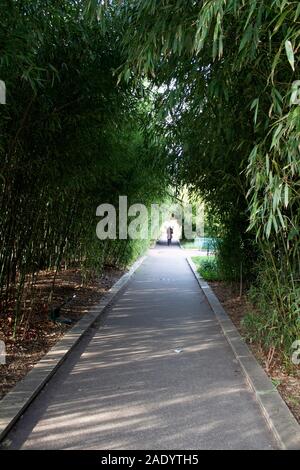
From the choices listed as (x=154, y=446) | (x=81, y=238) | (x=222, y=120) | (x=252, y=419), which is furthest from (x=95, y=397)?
(x=81, y=238)

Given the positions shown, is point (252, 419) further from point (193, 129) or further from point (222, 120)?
point (193, 129)

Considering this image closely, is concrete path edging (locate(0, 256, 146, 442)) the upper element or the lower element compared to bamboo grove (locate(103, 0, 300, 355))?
lower

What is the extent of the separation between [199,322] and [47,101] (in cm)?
354

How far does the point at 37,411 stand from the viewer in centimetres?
330

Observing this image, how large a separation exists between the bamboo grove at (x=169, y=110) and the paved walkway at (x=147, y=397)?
0.73 metres

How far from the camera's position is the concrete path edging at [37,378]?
10.1 feet

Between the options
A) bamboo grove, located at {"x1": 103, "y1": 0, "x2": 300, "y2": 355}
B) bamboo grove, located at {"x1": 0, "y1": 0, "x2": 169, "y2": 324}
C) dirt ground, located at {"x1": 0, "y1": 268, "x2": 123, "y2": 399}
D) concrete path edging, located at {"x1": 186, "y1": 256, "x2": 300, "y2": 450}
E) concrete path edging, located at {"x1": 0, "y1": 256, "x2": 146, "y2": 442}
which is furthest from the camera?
dirt ground, located at {"x1": 0, "y1": 268, "x2": 123, "y2": 399}

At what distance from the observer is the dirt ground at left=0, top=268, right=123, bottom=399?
4.18 metres

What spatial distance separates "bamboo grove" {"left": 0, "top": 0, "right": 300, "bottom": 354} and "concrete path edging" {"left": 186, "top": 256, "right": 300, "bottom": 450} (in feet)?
0.81

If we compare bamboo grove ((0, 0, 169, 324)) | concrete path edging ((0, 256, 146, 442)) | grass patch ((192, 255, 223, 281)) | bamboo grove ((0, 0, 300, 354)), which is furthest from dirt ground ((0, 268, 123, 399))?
grass patch ((192, 255, 223, 281))

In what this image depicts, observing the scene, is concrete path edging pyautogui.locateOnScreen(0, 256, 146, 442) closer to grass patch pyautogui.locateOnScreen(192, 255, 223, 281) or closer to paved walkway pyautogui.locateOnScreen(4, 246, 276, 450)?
paved walkway pyautogui.locateOnScreen(4, 246, 276, 450)

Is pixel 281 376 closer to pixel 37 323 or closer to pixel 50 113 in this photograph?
pixel 37 323

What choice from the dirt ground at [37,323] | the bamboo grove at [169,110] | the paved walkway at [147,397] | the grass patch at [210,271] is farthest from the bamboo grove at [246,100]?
the grass patch at [210,271]

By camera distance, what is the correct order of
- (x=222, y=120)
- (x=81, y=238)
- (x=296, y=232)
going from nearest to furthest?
(x=296, y=232) < (x=222, y=120) < (x=81, y=238)
